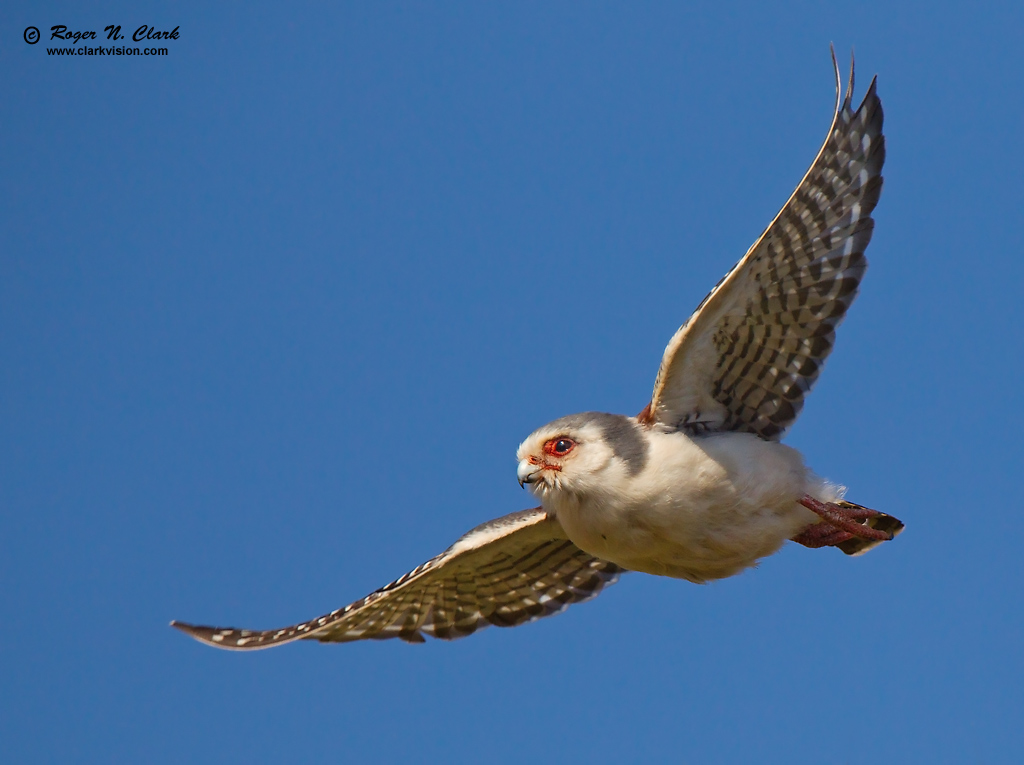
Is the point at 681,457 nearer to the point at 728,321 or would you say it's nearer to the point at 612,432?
the point at 612,432

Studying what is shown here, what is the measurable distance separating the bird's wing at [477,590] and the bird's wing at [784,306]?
1734mm

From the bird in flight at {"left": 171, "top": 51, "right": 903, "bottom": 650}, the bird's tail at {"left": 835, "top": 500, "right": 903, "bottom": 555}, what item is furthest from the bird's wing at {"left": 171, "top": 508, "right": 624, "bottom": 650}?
the bird's tail at {"left": 835, "top": 500, "right": 903, "bottom": 555}

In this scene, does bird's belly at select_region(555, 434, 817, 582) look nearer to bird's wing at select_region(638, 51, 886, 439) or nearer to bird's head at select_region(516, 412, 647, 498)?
bird's head at select_region(516, 412, 647, 498)

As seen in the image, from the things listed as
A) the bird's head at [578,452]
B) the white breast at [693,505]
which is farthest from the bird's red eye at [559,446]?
the white breast at [693,505]

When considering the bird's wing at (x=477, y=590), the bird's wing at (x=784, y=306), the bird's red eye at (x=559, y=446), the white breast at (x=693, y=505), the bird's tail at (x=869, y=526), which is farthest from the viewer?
the bird's wing at (x=477, y=590)

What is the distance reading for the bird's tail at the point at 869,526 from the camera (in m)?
8.68

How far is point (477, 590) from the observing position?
390 inches

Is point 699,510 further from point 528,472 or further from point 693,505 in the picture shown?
point 528,472

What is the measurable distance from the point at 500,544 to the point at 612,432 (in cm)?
184

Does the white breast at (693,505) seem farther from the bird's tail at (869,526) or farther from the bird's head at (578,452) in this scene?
the bird's tail at (869,526)

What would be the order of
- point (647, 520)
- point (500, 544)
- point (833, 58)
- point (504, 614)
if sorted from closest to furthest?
1. point (833, 58)
2. point (647, 520)
3. point (500, 544)
4. point (504, 614)

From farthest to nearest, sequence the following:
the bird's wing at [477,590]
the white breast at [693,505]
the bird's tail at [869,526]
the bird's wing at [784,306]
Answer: the bird's wing at [477,590], the bird's tail at [869,526], the white breast at [693,505], the bird's wing at [784,306]

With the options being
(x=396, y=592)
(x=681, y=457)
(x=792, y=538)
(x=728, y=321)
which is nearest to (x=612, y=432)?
(x=681, y=457)

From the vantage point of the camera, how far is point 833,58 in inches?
286
